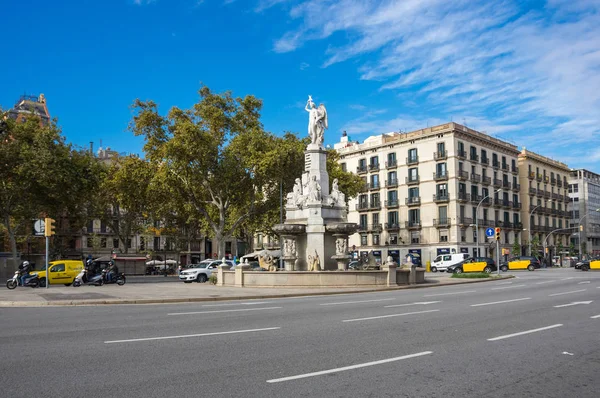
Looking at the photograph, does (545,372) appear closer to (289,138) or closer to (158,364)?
(158,364)

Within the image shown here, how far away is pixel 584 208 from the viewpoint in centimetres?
9450

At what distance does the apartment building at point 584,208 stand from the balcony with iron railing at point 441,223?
37839 millimetres

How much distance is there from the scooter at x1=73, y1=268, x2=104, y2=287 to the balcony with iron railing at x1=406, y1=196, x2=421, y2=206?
45943mm

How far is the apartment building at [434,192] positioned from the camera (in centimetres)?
6538

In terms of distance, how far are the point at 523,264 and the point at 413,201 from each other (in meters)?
17.3

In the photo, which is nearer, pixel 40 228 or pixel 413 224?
pixel 40 228

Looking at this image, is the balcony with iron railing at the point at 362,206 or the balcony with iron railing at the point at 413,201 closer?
the balcony with iron railing at the point at 413,201

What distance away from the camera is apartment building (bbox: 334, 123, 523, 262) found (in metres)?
65.4

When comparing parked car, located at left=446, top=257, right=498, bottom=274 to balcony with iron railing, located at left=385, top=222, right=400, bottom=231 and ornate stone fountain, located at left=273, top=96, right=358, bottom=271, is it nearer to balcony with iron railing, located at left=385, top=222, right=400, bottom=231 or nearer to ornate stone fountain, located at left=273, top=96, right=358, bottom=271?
ornate stone fountain, located at left=273, top=96, right=358, bottom=271

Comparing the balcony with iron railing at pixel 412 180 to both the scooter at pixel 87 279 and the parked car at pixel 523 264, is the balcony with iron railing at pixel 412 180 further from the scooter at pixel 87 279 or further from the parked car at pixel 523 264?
the scooter at pixel 87 279

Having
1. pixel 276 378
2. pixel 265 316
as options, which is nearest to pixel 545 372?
pixel 276 378

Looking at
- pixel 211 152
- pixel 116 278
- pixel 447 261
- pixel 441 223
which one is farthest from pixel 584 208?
pixel 116 278

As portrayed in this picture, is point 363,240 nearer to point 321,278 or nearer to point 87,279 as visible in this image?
point 87,279

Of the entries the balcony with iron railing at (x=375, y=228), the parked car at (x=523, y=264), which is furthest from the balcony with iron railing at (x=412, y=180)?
the parked car at (x=523, y=264)
